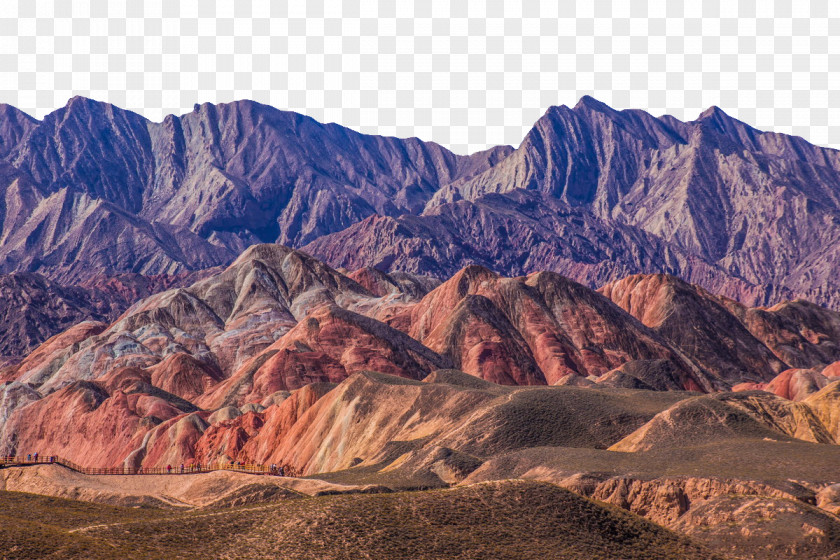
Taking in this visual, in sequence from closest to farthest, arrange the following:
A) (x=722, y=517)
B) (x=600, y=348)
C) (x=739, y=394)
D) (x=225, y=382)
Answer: (x=722, y=517)
(x=739, y=394)
(x=225, y=382)
(x=600, y=348)

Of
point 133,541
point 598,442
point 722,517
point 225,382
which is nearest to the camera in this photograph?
point 133,541

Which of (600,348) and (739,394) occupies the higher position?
(600,348)

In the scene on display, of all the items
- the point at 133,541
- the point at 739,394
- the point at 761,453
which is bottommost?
the point at 133,541

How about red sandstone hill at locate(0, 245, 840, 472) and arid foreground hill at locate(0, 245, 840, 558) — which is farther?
red sandstone hill at locate(0, 245, 840, 472)

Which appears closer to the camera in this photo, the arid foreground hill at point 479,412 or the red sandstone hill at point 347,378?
the arid foreground hill at point 479,412

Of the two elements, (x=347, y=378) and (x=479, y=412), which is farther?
(x=347, y=378)

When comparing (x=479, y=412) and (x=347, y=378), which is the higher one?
(x=347, y=378)

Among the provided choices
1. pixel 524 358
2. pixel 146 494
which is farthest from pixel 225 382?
pixel 146 494

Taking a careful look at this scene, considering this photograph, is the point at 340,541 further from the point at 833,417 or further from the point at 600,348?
the point at 600,348
